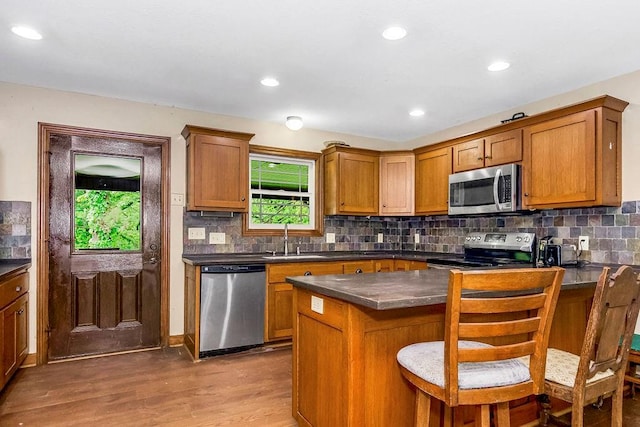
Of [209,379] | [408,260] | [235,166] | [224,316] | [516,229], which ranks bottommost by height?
[209,379]

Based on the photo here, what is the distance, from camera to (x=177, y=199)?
3.95 meters

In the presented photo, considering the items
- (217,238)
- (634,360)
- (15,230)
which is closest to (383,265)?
(217,238)

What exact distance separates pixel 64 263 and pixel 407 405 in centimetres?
321

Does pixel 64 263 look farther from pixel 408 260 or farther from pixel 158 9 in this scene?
pixel 408 260

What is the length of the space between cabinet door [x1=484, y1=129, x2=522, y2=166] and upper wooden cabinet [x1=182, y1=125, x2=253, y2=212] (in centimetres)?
238

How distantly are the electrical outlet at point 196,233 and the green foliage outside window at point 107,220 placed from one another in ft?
1.59

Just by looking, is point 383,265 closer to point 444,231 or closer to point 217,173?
point 444,231

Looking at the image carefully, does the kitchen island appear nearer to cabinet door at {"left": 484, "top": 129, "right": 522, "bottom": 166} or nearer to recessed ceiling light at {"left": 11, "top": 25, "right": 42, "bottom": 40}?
cabinet door at {"left": 484, "top": 129, "right": 522, "bottom": 166}

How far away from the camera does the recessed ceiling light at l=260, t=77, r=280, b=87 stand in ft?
10.6

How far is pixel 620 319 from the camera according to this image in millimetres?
1647

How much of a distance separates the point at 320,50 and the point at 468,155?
6.81 ft

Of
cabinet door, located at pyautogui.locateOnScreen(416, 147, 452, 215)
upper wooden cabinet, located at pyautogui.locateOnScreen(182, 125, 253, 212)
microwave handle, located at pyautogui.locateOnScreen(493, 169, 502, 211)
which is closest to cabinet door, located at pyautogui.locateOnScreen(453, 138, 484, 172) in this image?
cabinet door, located at pyautogui.locateOnScreen(416, 147, 452, 215)

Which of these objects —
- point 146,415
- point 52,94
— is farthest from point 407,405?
point 52,94

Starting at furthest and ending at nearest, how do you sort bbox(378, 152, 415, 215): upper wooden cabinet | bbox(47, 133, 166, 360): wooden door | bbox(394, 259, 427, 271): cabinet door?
bbox(378, 152, 415, 215): upper wooden cabinet < bbox(394, 259, 427, 271): cabinet door < bbox(47, 133, 166, 360): wooden door
